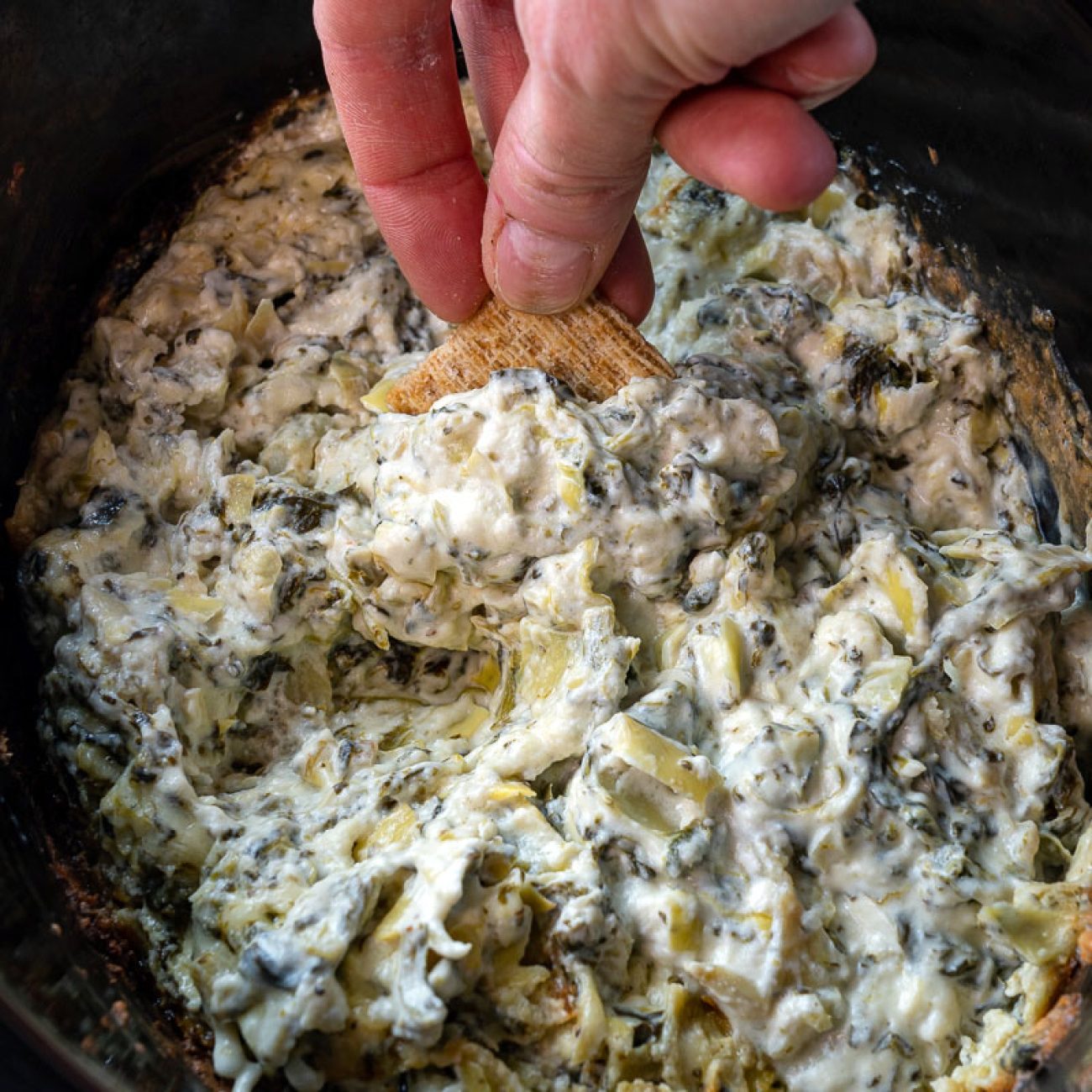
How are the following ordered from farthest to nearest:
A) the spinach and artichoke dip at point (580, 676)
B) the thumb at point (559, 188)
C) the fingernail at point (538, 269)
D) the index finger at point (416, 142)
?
the index finger at point (416, 142), the fingernail at point (538, 269), the spinach and artichoke dip at point (580, 676), the thumb at point (559, 188)

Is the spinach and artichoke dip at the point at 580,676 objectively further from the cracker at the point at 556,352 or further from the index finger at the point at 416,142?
the index finger at the point at 416,142

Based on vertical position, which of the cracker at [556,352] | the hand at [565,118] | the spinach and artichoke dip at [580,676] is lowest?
the spinach and artichoke dip at [580,676]

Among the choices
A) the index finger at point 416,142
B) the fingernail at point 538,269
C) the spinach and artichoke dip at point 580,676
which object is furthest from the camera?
the index finger at point 416,142

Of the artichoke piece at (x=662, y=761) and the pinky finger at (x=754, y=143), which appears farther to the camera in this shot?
the artichoke piece at (x=662, y=761)

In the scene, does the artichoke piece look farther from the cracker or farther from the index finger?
the index finger

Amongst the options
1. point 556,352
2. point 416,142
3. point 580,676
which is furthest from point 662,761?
point 416,142

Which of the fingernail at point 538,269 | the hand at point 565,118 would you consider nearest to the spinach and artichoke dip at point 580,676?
the fingernail at point 538,269

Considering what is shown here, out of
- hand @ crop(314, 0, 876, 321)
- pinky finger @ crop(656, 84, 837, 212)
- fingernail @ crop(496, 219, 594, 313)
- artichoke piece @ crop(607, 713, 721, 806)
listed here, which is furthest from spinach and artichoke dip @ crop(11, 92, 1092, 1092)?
pinky finger @ crop(656, 84, 837, 212)

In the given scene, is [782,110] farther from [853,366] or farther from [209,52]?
[209,52]

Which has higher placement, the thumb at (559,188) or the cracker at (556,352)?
the thumb at (559,188)
